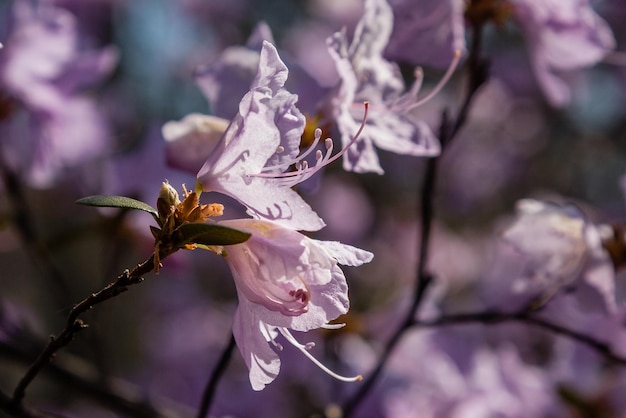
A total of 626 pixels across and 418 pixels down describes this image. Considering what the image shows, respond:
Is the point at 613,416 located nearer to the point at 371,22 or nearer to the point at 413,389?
the point at 413,389

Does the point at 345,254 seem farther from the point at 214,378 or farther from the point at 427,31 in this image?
the point at 427,31

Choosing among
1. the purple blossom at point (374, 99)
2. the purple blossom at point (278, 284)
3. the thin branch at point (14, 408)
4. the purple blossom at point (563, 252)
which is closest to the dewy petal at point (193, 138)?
the purple blossom at point (374, 99)

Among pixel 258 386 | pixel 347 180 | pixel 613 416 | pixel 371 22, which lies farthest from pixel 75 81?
pixel 347 180

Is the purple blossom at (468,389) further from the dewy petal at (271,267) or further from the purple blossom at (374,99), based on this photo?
the dewy petal at (271,267)

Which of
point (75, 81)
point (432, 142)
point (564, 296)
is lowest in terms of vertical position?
point (564, 296)

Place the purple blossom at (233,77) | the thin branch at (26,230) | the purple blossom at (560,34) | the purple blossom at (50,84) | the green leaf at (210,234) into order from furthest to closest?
the thin branch at (26,230) < the purple blossom at (50,84) < the purple blossom at (560,34) < the purple blossom at (233,77) < the green leaf at (210,234)

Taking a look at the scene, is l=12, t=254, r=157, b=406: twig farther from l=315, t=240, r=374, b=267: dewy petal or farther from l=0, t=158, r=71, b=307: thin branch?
l=0, t=158, r=71, b=307: thin branch
